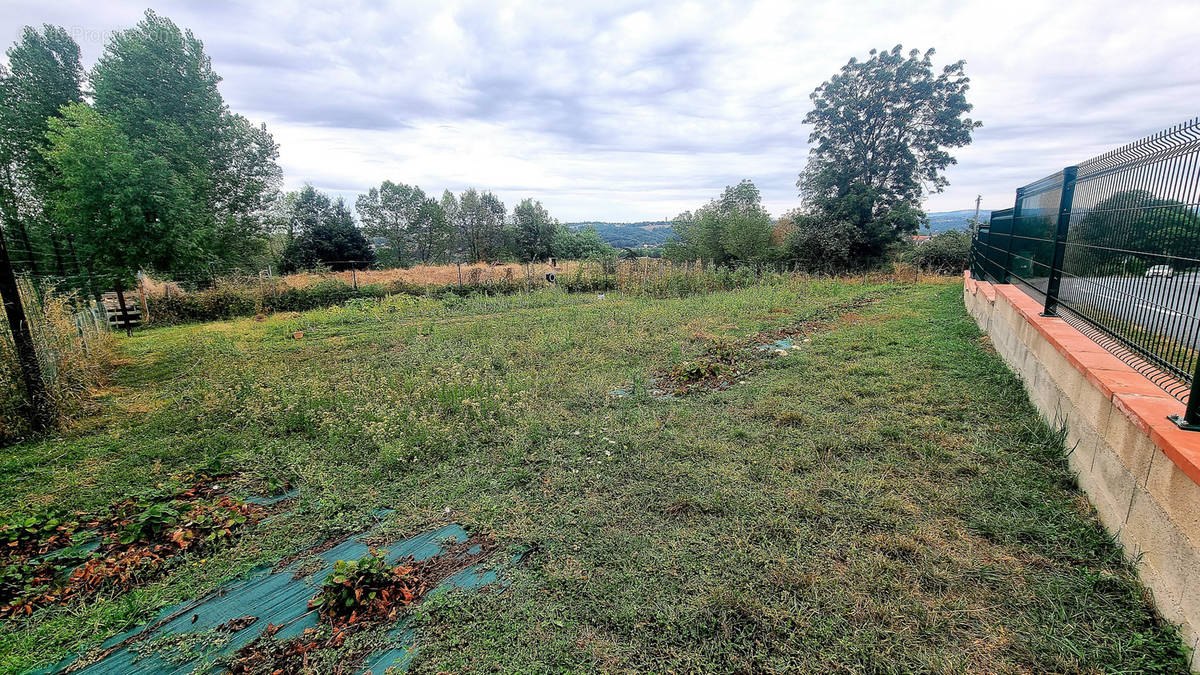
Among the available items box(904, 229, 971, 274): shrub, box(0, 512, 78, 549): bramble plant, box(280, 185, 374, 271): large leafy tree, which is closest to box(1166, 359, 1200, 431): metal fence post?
box(0, 512, 78, 549): bramble plant

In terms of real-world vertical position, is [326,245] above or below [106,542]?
above

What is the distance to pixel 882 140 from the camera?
58.4 feet

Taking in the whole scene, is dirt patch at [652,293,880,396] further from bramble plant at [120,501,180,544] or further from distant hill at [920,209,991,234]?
distant hill at [920,209,991,234]

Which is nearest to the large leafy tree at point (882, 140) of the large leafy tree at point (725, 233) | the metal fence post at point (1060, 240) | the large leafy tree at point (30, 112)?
the large leafy tree at point (725, 233)

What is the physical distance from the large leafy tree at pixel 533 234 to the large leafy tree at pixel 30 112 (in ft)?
79.5

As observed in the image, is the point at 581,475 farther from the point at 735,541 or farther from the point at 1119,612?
the point at 1119,612

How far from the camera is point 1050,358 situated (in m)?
3.03

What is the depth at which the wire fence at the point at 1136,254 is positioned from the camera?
6.19 ft

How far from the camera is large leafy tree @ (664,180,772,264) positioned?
19406mm

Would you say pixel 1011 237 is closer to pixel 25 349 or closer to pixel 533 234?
pixel 25 349

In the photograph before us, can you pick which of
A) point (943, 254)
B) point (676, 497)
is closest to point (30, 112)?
point (676, 497)

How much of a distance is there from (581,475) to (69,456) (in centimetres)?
387

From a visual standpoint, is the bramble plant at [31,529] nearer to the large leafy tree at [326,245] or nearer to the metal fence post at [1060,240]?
the metal fence post at [1060,240]

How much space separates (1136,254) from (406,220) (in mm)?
44924
